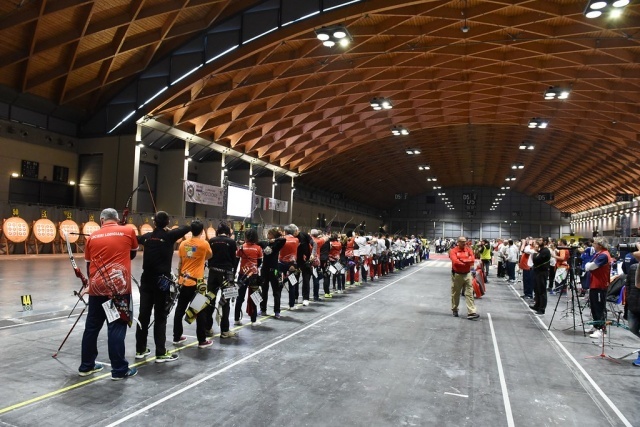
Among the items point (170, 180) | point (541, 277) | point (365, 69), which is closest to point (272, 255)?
point (541, 277)

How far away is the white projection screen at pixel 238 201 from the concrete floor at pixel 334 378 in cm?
1792

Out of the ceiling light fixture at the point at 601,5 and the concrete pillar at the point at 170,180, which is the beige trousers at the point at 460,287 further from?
the concrete pillar at the point at 170,180

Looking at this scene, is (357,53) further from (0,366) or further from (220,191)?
(0,366)

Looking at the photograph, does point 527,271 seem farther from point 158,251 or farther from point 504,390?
point 158,251

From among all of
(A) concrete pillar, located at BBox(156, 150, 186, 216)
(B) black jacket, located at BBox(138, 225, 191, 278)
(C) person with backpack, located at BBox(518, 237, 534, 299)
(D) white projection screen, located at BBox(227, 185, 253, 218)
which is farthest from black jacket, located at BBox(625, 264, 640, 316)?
(A) concrete pillar, located at BBox(156, 150, 186, 216)

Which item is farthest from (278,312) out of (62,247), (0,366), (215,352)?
(62,247)

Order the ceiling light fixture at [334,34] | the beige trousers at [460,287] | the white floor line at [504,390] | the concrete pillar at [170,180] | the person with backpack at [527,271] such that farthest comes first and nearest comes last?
the concrete pillar at [170,180] → the ceiling light fixture at [334,34] → the person with backpack at [527,271] → the beige trousers at [460,287] → the white floor line at [504,390]

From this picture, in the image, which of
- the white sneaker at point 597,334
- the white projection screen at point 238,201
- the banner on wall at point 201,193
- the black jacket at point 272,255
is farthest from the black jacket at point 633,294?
the white projection screen at point 238,201

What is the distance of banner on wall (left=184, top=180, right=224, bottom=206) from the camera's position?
997 inches

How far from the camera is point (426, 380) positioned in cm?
498

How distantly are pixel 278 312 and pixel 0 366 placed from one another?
4.58 m

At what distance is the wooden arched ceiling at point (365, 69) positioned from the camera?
1655 cm

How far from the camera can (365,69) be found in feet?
74.2

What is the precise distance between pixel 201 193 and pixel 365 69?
40.5ft
